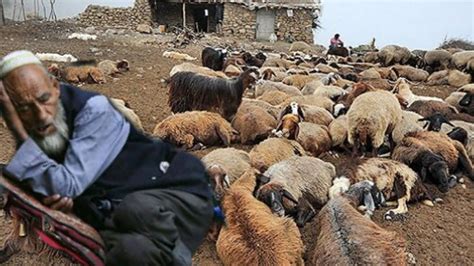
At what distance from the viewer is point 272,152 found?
645 cm

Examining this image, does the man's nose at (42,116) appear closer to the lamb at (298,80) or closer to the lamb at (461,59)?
the lamb at (298,80)

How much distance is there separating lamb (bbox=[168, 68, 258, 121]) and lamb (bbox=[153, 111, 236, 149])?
100 cm

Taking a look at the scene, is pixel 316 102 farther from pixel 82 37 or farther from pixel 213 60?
pixel 82 37

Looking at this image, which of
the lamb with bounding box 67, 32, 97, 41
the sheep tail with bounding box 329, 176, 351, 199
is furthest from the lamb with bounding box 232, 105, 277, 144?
the lamb with bounding box 67, 32, 97, 41

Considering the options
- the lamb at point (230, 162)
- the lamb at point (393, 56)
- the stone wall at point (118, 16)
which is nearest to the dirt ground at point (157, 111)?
the lamb at point (230, 162)

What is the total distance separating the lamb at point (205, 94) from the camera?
8633 mm

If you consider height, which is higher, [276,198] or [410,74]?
[276,198]

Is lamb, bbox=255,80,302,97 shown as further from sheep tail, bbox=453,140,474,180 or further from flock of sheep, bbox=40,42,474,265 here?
sheep tail, bbox=453,140,474,180

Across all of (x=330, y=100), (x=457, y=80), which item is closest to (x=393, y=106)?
(x=330, y=100)

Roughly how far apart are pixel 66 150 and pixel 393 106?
6.52 meters

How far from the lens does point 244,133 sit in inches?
299

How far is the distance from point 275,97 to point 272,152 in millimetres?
3531

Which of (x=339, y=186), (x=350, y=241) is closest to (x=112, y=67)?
(x=339, y=186)

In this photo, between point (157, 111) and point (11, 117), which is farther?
point (157, 111)
